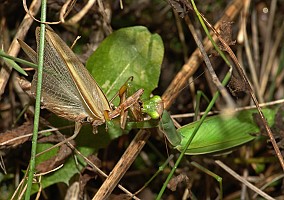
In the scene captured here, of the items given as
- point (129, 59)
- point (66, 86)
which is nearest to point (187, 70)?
point (129, 59)

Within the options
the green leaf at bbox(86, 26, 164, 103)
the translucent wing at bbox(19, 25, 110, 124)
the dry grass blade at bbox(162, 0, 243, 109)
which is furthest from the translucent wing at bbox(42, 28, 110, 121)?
the dry grass blade at bbox(162, 0, 243, 109)

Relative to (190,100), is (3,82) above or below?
above

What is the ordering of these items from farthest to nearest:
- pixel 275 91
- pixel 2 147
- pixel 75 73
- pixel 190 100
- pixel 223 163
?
1. pixel 275 91
2. pixel 190 100
3. pixel 223 163
4. pixel 2 147
5. pixel 75 73

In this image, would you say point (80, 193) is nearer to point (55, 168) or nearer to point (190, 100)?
point (55, 168)

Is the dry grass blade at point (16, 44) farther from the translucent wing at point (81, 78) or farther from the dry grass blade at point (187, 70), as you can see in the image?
the dry grass blade at point (187, 70)

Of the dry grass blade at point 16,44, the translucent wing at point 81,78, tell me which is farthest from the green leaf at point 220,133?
the dry grass blade at point 16,44

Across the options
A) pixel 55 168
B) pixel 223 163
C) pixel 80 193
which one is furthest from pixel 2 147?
pixel 223 163
